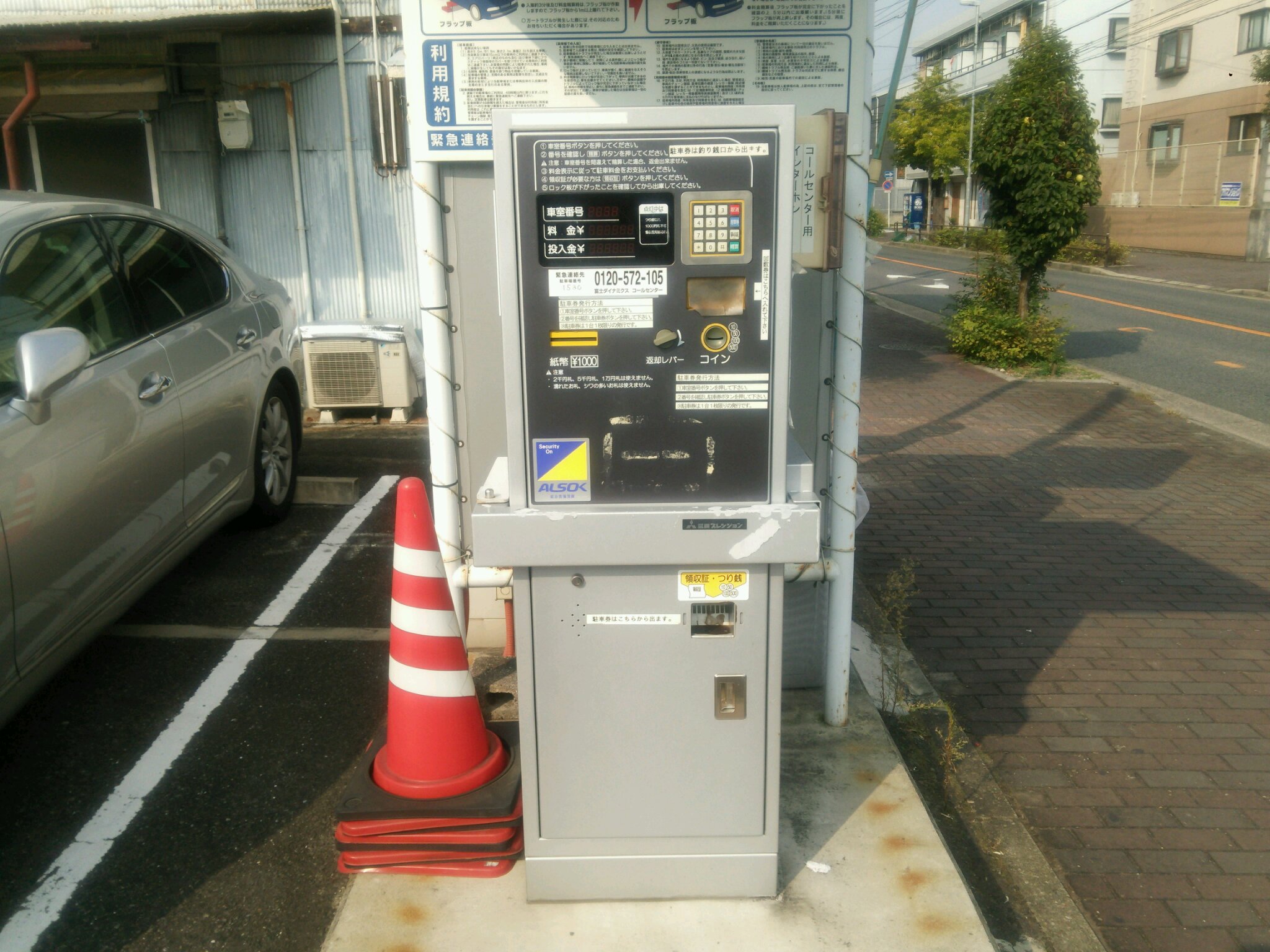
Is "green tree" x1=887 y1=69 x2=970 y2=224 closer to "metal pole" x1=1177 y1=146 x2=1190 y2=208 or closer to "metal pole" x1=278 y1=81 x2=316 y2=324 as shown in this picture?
"metal pole" x1=1177 y1=146 x2=1190 y2=208

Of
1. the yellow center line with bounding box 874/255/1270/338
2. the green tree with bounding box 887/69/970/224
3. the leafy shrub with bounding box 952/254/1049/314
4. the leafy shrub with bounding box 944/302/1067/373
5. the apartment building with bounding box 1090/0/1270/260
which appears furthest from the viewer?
the green tree with bounding box 887/69/970/224

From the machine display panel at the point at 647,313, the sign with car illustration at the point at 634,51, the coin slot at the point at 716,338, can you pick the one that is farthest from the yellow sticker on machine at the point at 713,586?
the sign with car illustration at the point at 634,51

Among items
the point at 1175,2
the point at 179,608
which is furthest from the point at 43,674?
the point at 1175,2

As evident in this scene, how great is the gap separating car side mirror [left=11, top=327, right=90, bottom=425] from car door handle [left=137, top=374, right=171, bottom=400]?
0.67 meters

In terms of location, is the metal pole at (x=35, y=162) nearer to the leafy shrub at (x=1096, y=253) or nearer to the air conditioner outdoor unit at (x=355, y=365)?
the air conditioner outdoor unit at (x=355, y=365)

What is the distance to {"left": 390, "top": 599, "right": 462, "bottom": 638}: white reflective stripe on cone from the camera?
3.26m

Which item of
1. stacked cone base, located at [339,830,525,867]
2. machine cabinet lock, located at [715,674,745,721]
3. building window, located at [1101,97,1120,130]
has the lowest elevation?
stacked cone base, located at [339,830,525,867]

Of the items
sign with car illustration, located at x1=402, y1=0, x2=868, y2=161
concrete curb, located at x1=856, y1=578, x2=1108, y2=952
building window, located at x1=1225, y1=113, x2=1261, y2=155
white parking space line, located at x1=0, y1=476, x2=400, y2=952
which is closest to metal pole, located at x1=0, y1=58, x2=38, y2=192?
white parking space line, located at x1=0, y1=476, x2=400, y2=952

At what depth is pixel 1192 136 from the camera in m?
37.9

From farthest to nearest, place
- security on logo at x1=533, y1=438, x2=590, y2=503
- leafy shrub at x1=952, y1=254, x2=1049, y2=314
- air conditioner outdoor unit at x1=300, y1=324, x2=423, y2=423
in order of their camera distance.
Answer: leafy shrub at x1=952, y1=254, x2=1049, y2=314, air conditioner outdoor unit at x1=300, y1=324, x2=423, y2=423, security on logo at x1=533, y1=438, x2=590, y2=503

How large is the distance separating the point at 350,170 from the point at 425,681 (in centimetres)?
740

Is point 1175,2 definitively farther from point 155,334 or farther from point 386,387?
point 155,334

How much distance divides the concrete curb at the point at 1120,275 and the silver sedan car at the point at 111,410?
40.7ft

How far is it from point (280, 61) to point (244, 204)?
1297 mm
